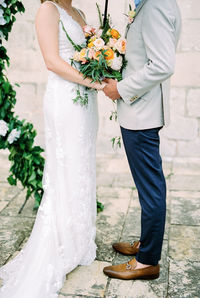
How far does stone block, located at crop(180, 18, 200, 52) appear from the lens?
461cm

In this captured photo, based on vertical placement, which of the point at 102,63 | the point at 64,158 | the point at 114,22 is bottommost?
the point at 64,158

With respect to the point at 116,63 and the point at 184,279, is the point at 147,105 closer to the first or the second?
the point at 116,63

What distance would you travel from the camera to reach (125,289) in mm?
2516

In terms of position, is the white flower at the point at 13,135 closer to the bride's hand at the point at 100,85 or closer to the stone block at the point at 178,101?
the bride's hand at the point at 100,85

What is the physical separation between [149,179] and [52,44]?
1.03 m

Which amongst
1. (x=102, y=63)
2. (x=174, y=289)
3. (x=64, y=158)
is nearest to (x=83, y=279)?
(x=174, y=289)

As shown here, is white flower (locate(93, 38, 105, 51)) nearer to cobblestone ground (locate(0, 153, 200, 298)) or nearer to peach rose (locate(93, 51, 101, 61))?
peach rose (locate(93, 51, 101, 61))

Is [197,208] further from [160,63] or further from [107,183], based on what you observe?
[160,63]

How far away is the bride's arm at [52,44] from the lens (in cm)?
238

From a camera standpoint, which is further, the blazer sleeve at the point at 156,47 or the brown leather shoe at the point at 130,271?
the brown leather shoe at the point at 130,271

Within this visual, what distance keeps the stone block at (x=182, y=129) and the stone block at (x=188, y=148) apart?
66mm

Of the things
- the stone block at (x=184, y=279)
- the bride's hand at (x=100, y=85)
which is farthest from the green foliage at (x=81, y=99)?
the stone block at (x=184, y=279)

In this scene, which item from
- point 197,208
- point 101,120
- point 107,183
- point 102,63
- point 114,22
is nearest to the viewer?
point 102,63

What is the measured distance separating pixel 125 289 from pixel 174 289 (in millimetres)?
317
